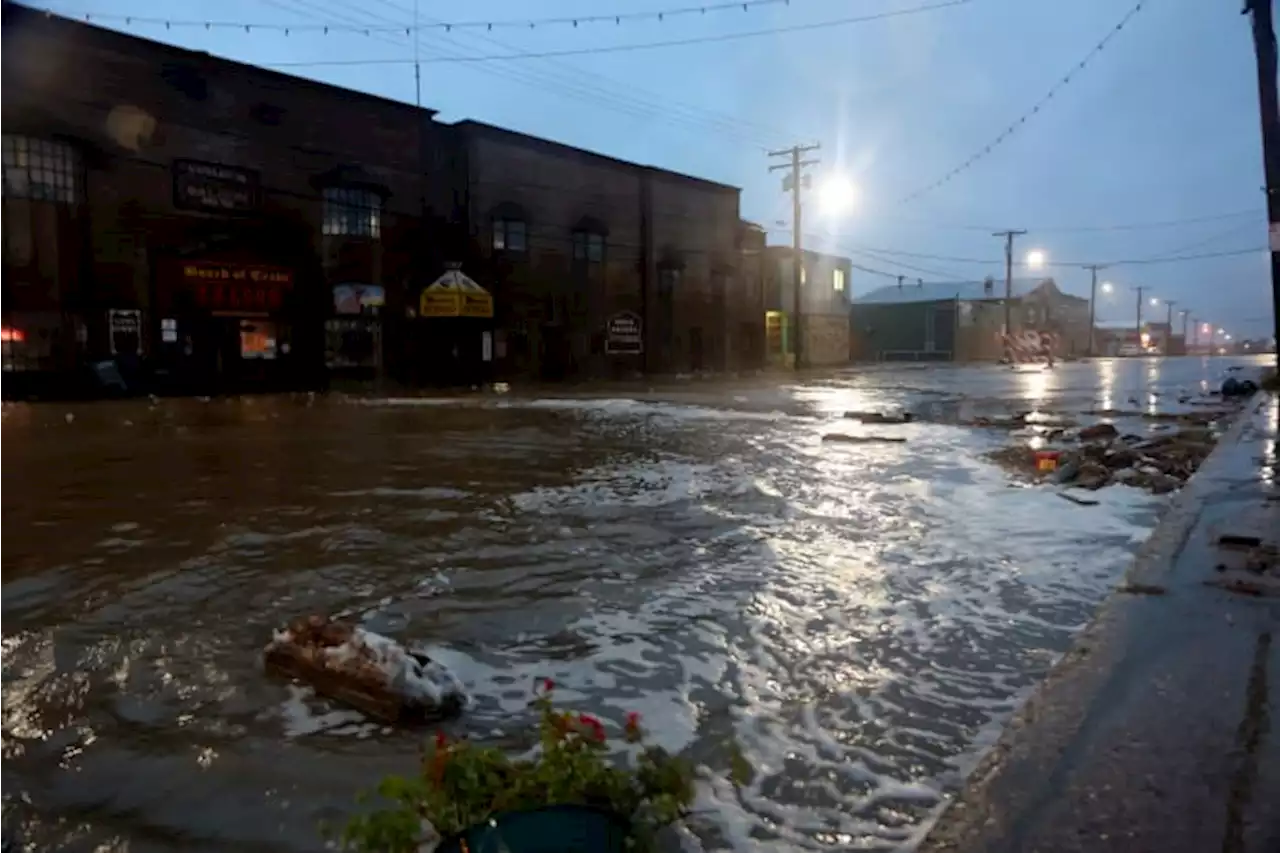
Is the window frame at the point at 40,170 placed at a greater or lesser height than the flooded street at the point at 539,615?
greater

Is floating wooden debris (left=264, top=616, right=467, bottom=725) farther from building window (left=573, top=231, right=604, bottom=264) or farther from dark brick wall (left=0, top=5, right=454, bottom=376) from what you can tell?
building window (left=573, top=231, right=604, bottom=264)

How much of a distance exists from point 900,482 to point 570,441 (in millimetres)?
5901

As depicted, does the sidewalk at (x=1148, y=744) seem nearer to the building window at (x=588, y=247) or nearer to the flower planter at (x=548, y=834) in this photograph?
the flower planter at (x=548, y=834)

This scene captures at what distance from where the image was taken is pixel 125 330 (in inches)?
1036

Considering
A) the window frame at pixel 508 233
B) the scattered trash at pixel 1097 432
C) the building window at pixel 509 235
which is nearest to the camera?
the scattered trash at pixel 1097 432

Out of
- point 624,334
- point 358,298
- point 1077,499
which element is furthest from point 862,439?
point 624,334

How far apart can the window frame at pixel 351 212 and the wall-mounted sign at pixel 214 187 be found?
2.46 meters

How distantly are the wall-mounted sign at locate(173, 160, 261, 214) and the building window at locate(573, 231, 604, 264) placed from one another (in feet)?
47.0

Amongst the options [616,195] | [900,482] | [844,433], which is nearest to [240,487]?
[900,482]

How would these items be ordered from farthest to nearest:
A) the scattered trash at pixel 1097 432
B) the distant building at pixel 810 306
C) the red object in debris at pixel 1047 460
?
the distant building at pixel 810 306 → the scattered trash at pixel 1097 432 → the red object in debris at pixel 1047 460

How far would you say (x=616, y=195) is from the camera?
1631 inches

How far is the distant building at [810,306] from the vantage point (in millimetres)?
53562

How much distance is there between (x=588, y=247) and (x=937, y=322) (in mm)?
43804

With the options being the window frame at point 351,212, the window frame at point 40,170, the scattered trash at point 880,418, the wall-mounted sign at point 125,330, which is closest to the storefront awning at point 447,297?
the window frame at point 351,212
